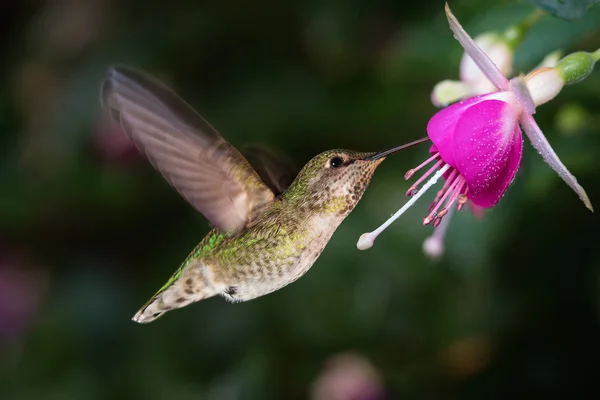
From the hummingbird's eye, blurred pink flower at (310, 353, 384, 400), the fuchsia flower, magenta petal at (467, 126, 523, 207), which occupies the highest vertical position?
the hummingbird's eye

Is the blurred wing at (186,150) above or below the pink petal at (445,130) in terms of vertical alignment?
above

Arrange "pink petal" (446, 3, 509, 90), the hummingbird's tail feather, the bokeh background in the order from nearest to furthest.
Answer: "pink petal" (446, 3, 509, 90)
the hummingbird's tail feather
the bokeh background

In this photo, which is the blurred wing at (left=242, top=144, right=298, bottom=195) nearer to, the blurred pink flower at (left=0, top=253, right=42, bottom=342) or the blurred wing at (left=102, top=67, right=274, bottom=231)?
the blurred wing at (left=102, top=67, right=274, bottom=231)

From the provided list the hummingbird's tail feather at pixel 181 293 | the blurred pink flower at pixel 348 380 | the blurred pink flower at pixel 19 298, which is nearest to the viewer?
the hummingbird's tail feather at pixel 181 293

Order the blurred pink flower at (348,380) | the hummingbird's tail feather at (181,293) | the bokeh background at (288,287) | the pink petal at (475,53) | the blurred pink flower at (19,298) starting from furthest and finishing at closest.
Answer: the blurred pink flower at (19,298) → the blurred pink flower at (348,380) → the bokeh background at (288,287) → the hummingbird's tail feather at (181,293) → the pink petal at (475,53)

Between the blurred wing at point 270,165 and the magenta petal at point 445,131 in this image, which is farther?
the blurred wing at point 270,165

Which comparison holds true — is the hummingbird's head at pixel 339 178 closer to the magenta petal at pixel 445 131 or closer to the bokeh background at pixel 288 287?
the magenta petal at pixel 445 131

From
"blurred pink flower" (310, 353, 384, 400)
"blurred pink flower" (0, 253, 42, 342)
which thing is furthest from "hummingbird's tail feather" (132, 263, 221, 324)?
"blurred pink flower" (0, 253, 42, 342)

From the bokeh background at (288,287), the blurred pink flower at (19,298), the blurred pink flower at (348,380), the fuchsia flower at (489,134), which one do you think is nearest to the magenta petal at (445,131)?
the fuchsia flower at (489,134)


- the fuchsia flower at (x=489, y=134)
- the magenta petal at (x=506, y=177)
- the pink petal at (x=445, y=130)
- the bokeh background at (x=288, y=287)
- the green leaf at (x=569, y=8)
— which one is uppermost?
the green leaf at (x=569, y=8)
